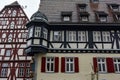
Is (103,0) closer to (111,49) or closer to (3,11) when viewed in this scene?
(111,49)

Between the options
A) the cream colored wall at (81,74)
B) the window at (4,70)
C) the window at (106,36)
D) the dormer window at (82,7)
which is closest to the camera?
the cream colored wall at (81,74)

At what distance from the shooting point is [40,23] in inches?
922

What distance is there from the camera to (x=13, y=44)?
134ft

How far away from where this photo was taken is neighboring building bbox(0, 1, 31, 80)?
39.2 metres

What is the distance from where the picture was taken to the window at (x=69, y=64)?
22.4m

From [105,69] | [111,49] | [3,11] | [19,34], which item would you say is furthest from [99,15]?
[3,11]

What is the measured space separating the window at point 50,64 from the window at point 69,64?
609 millimetres

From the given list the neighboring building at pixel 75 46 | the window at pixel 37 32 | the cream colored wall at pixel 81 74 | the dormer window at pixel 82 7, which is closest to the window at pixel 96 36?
the neighboring building at pixel 75 46

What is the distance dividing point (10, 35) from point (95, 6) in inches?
752

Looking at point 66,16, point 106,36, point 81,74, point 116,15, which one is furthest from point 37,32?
point 116,15

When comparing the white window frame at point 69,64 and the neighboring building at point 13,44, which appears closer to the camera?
the white window frame at point 69,64

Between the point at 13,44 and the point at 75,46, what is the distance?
66.0ft

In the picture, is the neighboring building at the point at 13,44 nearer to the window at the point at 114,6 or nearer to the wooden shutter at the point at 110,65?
the window at the point at 114,6

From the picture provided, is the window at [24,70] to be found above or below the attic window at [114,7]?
below
